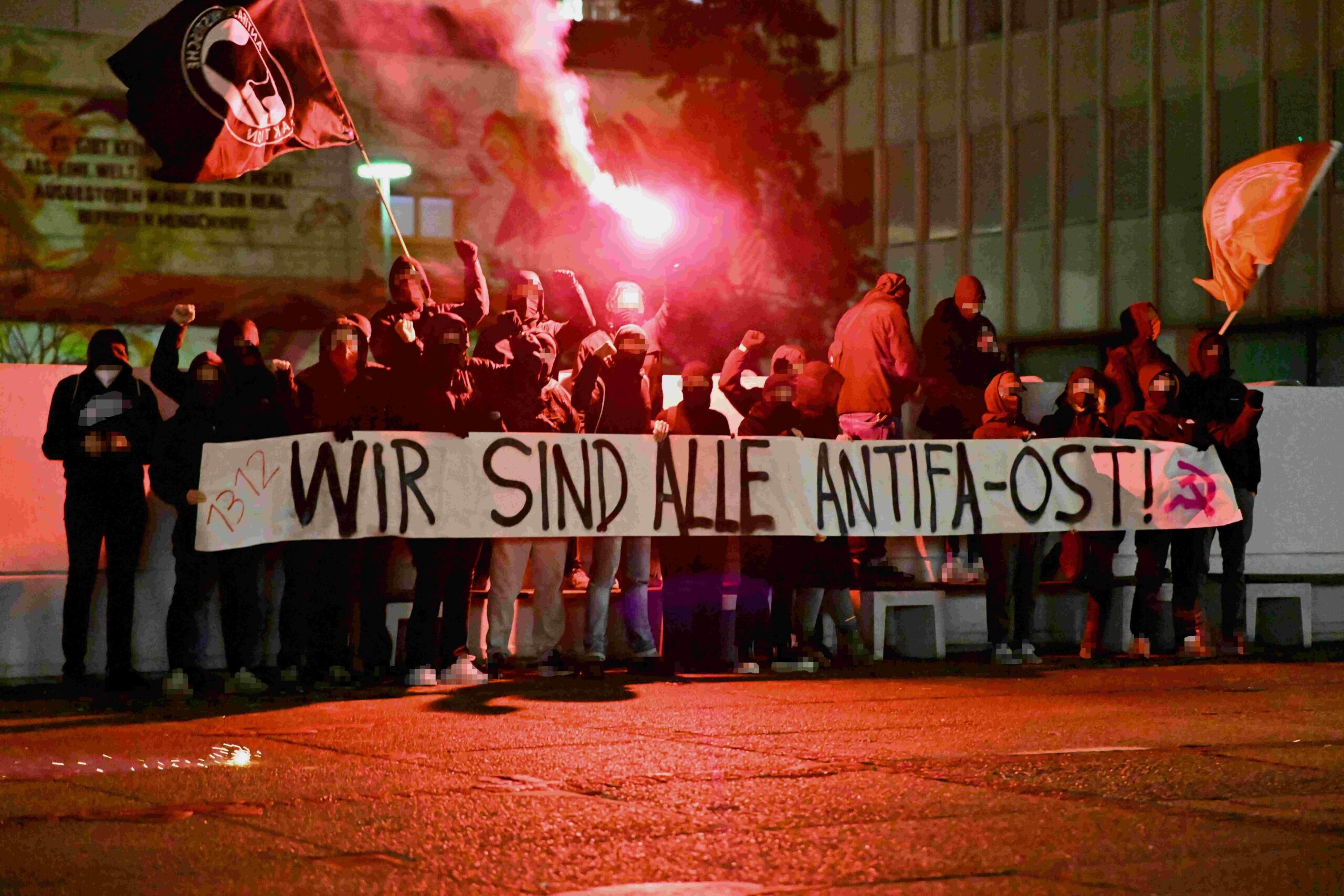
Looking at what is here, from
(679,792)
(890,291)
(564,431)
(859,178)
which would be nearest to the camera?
(679,792)

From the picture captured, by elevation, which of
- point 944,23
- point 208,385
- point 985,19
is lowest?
point 208,385

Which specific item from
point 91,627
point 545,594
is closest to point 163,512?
point 91,627

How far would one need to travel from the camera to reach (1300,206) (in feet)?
45.9

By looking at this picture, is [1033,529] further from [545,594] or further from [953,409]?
[545,594]

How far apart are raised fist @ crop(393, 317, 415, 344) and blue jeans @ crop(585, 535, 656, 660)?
1.60 m

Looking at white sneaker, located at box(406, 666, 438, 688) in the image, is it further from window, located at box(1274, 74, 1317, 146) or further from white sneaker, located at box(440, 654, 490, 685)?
window, located at box(1274, 74, 1317, 146)

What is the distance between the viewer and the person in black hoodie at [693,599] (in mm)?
11062

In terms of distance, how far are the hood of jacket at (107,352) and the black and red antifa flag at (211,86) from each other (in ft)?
3.76

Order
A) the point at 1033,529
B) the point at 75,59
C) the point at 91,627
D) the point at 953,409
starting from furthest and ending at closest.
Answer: the point at 75,59 → the point at 953,409 → the point at 1033,529 → the point at 91,627

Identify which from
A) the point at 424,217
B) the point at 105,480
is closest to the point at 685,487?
the point at 105,480

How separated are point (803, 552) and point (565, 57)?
26.1m

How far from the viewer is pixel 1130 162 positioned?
35.7 metres

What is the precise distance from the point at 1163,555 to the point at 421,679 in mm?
4967

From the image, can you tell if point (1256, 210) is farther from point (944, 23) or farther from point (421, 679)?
point (944, 23)
